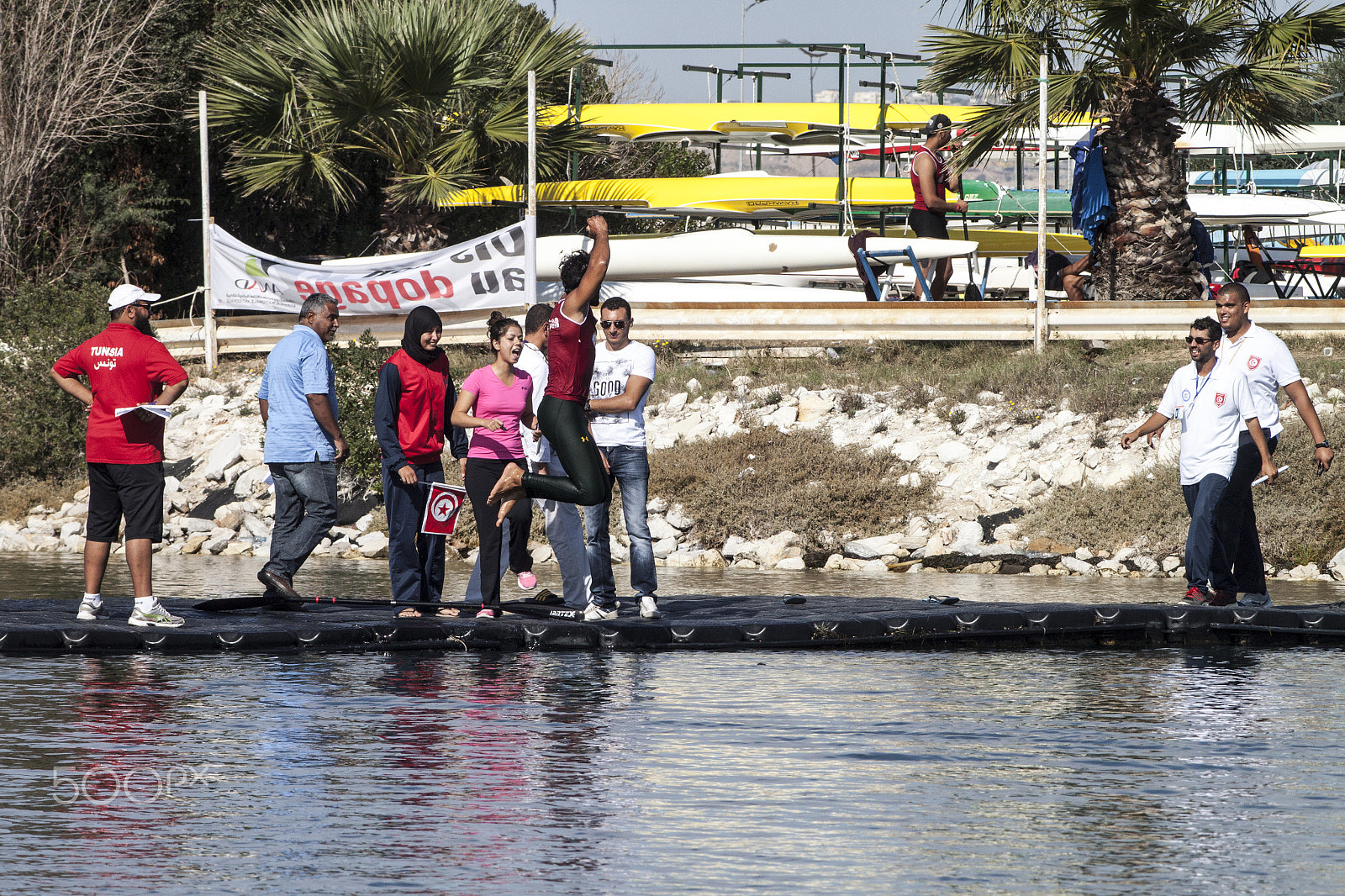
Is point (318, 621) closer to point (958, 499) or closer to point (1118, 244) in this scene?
point (958, 499)

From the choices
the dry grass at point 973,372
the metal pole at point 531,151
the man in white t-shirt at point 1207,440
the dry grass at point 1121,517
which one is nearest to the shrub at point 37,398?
the metal pole at point 531,151

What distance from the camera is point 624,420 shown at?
911 cm

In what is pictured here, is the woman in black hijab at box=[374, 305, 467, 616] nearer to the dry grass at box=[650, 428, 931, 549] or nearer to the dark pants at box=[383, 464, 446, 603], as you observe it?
the dark pants at box=[383, 464, 446, 603]

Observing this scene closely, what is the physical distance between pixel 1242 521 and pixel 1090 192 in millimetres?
10895

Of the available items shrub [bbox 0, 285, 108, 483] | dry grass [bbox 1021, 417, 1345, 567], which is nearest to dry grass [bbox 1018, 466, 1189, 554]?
dry grass [bbox 1021, 417, 1345, 567]

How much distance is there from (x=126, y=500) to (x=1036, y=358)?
41.3ft

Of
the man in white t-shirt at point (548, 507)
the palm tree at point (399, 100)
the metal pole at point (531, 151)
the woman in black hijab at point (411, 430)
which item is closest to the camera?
the man in white t-shirt at point (548, 507)

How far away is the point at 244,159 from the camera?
25031 millimetres

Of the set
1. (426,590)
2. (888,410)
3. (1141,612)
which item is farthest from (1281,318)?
(426,590)

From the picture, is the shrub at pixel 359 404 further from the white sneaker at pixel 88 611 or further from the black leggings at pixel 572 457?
the black leggings at pixel 572 457

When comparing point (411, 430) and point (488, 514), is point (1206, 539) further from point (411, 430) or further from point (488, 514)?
point (411, 430)

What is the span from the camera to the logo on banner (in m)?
9.00

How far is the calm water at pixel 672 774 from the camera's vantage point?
4.62 metres

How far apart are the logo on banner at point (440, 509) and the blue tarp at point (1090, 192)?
1291 cm
